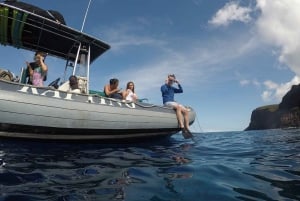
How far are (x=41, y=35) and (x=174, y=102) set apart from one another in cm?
500

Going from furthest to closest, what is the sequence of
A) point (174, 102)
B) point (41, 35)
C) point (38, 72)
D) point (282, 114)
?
point (282, 114), point (174, 102), point (41, 35), point (38, 72)

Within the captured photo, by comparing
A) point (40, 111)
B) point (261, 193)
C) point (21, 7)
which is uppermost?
point (21, 7)

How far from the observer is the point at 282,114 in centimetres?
10094

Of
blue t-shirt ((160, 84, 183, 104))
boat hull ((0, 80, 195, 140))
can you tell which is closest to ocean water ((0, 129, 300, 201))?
boat hull ((0, 80, 195, 140))

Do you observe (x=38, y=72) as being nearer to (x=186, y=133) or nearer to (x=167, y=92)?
(x=167, y=92)

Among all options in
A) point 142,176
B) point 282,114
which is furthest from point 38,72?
point 282,114

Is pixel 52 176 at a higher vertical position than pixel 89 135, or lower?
lower

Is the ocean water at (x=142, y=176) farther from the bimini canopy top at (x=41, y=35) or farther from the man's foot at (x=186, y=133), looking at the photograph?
the man's foot at (x=186, y=133)

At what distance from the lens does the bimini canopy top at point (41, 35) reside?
27.5ft

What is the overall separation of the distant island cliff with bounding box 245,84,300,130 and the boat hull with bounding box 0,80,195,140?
92.9 m

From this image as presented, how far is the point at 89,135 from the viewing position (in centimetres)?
826

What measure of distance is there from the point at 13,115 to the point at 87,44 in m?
3.88

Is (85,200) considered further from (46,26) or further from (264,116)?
(264,116)

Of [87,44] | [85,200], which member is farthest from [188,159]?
[87,44]
